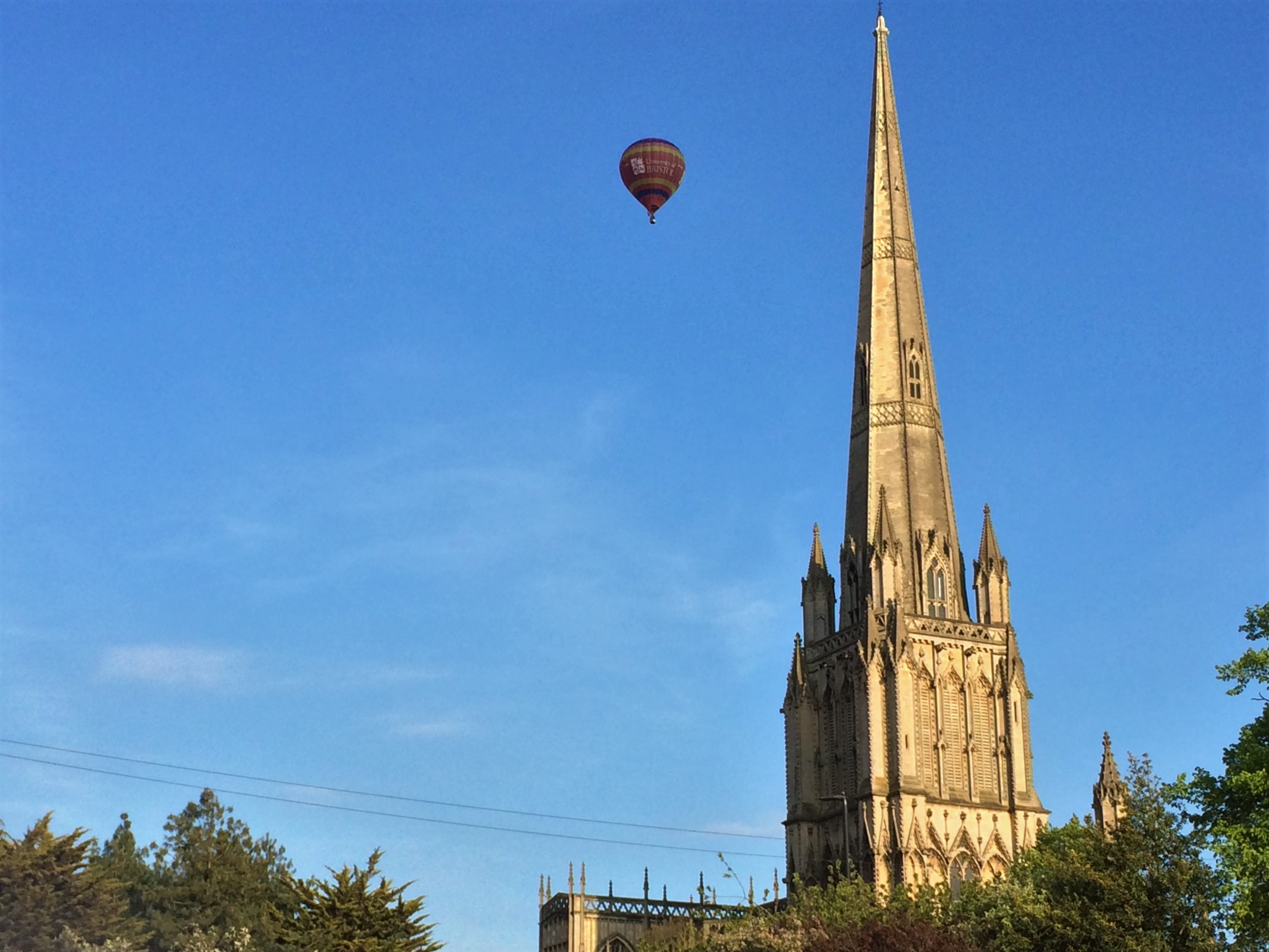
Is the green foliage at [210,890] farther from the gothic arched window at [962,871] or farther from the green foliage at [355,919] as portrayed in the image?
the gothic arched window at [962,871]

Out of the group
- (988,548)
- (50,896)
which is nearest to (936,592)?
(988,548)

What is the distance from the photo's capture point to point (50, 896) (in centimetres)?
7312

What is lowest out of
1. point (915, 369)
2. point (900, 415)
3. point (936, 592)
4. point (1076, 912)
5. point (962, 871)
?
point (1076, 912)

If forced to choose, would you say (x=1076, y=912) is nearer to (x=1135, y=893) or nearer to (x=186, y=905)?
(x=1135, y=893)

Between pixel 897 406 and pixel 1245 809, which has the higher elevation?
pixel 897 406

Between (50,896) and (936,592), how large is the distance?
4519 centimetres

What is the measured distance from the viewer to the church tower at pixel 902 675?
9356 centimetres

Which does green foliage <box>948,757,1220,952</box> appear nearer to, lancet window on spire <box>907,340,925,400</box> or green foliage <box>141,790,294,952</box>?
green foliage <box>141,790,294,952</box>

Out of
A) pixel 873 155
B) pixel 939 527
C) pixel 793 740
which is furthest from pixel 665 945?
pixel 873 155

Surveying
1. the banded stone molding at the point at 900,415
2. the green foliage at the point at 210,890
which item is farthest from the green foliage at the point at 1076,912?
the banded stone molding at the point at 900,415

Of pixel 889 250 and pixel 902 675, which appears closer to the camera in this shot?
pixel 902 675

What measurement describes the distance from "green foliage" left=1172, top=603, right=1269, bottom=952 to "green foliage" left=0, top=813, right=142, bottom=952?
3767cm

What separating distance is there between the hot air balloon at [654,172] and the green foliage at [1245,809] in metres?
43.1

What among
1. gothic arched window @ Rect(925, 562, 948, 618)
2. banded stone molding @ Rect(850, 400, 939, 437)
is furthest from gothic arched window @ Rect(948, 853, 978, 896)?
banded stone molding @ Rect(850, 400, 939, 437)
